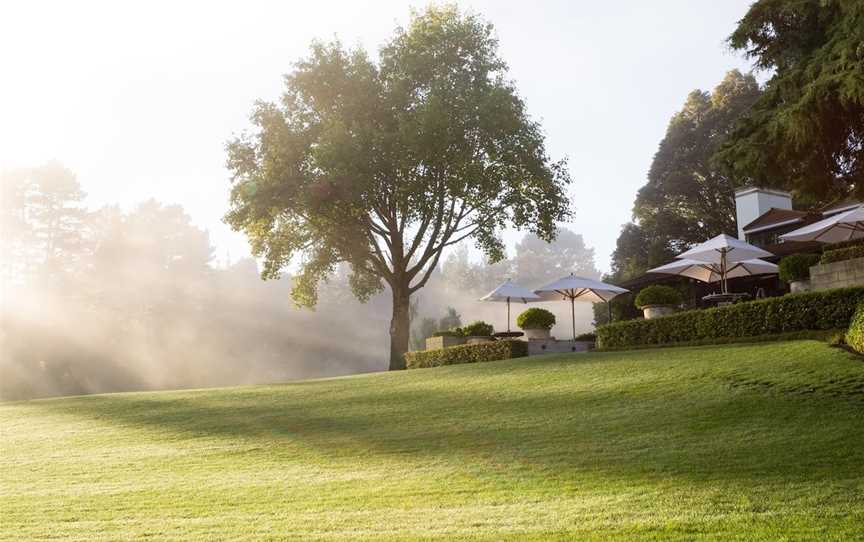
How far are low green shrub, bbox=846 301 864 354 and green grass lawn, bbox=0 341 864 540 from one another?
0.40 metres

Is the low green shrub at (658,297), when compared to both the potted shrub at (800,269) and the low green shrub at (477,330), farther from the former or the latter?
the low green shrub at (477,330)

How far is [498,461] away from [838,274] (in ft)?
37.0

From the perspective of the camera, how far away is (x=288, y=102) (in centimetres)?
3406

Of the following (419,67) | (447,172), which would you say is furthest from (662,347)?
(419,67)

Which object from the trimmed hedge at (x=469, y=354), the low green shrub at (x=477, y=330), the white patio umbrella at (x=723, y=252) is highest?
the white patio umbrella at (x=723, y=252)

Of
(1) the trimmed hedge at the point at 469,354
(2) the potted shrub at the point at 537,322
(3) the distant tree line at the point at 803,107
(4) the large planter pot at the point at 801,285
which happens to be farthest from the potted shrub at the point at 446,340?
(3) the distant tree line at the point at 803,107

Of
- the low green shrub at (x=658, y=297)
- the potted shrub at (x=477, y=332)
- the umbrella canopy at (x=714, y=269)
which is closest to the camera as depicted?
the low green shrub at (x=658, y=297)

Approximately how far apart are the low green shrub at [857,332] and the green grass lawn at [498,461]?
40 centimetres

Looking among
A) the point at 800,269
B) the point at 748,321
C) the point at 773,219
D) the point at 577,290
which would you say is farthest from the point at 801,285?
the point at 773,219

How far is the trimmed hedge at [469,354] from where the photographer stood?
24812 mm

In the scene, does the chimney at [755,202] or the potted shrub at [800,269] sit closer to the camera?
the potted shrub at [800,269]

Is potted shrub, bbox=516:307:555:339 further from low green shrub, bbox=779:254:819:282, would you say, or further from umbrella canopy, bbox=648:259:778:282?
low green shrub, bbox=779:254:819:282

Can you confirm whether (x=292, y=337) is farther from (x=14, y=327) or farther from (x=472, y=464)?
(x=472, y=464)

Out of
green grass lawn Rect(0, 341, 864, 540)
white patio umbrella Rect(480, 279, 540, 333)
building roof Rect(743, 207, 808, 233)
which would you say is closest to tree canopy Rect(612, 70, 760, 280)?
building roof Rect(743, 207, 808, 233)
